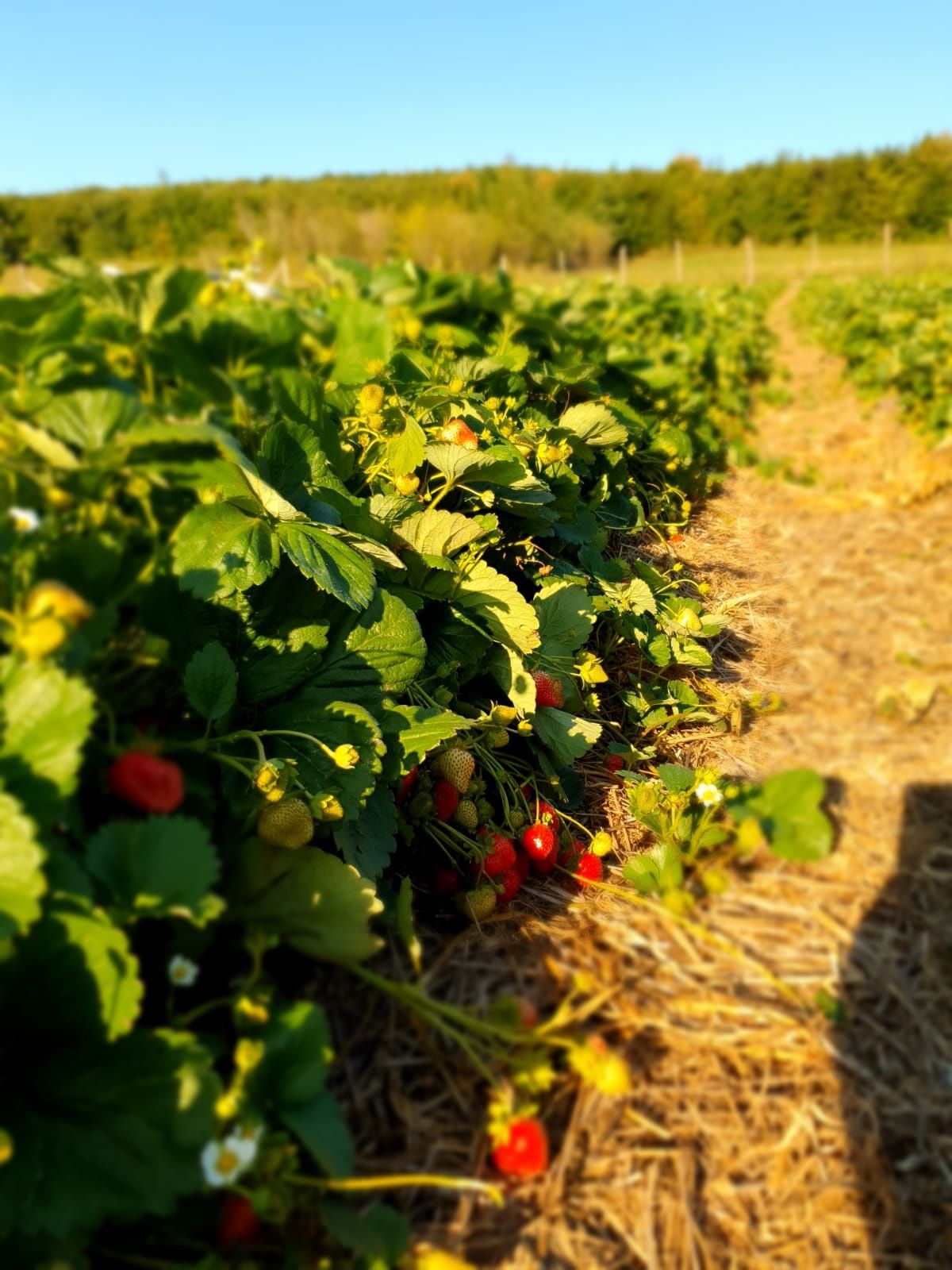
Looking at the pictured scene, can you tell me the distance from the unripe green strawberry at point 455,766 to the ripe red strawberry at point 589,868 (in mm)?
348

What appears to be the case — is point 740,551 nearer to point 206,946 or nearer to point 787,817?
point 787,817

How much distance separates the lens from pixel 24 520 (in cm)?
101

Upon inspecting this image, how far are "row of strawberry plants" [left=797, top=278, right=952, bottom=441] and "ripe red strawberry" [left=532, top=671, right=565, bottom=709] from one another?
7441 millimetres

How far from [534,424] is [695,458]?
257 cm

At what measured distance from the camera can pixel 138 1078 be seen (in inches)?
40.6

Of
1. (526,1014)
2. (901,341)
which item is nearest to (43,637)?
(526,1014)

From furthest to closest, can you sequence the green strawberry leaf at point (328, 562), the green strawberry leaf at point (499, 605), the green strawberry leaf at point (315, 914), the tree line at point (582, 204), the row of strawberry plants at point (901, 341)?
the tree line at point (582, 204) → the row of strawberry plants at point (901, 341) → the green strawberry leaf at point (499, 605) → the green strawberry leaf at point (328, 562) → the green strawberry leaf at point (315, 914)

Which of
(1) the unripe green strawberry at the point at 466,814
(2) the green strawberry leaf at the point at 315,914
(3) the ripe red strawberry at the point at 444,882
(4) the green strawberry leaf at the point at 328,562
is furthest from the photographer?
(1) the unripe green strawberry at the point at 466,814

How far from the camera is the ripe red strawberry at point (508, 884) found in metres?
2.05

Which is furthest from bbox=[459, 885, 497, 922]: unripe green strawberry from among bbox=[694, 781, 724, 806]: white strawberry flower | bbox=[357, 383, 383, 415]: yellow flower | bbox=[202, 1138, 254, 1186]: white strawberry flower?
bbox=[357, 383, 383, 415]: yellow flower

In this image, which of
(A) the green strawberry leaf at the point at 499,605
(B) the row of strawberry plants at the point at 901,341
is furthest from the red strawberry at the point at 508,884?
(B) the row of strawberry plants at the point at 901,341

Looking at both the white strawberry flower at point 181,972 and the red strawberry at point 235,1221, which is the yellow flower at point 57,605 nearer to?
the white strawberry flower at point 181,972

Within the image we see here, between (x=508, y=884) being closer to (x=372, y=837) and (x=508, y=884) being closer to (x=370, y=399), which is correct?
(x=372, y=837)

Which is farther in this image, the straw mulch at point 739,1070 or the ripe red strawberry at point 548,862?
the ripe red strawberry at point 548,862
